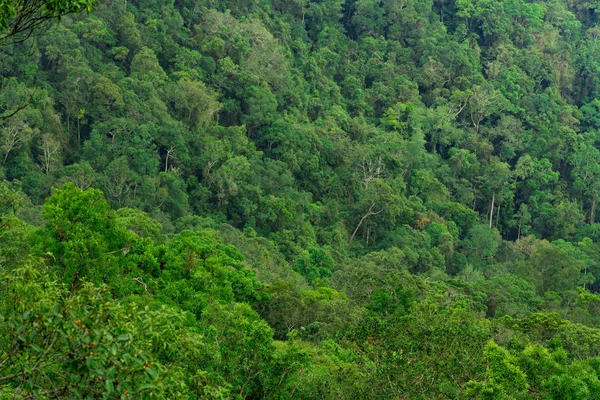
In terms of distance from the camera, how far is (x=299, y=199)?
118ft

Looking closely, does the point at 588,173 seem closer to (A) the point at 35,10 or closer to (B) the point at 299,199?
(B) the point at 299,199

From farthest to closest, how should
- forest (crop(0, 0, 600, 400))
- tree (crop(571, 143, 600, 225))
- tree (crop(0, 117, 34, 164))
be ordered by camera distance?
1. tree (crop(571, 143, 600, 225))
2. tree (crop(0, 117, 34, 164))
3. forest (crop(0, 0, 600, 400))

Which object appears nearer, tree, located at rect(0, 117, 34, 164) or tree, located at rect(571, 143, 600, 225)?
tree, located at rect(0, 117, 34, 164)

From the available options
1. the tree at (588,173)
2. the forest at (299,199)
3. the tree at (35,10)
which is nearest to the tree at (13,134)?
the forest at (299,199)

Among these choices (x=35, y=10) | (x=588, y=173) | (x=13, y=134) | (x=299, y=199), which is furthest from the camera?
(x=588, y=173)

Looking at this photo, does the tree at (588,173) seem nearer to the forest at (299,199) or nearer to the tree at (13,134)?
the forest at (299,199)

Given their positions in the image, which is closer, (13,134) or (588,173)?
(13,134)

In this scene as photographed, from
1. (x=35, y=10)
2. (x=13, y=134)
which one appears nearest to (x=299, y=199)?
(x=13, y=134)

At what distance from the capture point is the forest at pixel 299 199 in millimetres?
6674

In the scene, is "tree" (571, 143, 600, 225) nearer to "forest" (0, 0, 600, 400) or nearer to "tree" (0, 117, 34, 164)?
"forest" (0, 0, 600, 400)

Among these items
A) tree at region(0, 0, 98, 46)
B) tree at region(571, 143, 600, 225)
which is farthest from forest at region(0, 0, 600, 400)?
tree at region(571, 143, 600, 225)

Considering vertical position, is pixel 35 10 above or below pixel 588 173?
above

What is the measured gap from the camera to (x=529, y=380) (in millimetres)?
12836

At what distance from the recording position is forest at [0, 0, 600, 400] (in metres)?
6.67
